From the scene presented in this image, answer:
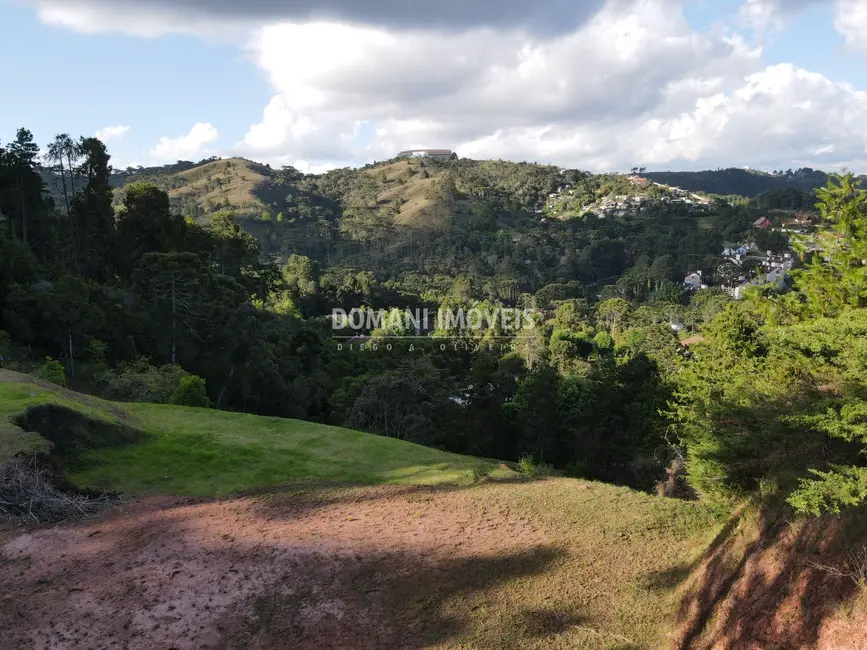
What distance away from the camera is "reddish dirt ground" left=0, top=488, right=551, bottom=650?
605 centimetres

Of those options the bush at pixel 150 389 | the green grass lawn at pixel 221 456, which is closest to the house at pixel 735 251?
the bush at pixel 150 389

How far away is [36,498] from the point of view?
8.52 metres

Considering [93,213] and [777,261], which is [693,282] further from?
[93,213]

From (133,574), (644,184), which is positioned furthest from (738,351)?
(644,184)

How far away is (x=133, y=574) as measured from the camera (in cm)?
709

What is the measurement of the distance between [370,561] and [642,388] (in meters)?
16.0

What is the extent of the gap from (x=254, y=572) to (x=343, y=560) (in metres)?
1.07

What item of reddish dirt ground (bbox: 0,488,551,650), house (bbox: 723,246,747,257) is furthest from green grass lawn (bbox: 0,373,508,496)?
house (bbox: 723,246,747,257)

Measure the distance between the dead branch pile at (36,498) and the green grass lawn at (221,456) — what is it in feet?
2.19

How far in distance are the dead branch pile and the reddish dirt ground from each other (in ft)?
1.07

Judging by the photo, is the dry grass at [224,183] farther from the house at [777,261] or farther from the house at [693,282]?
the house at [777,261]

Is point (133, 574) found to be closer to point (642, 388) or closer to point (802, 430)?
point (802, 430)

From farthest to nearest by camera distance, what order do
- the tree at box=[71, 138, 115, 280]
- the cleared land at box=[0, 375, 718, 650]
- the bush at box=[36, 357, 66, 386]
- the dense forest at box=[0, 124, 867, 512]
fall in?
the tree at box=[71, 138, 115, 280] < the bush at box=[36, 357, 66, 386] < the dense forest at box=[0, 124, 867, 512] < the cleared land at box=[0, 375, 718, 650]

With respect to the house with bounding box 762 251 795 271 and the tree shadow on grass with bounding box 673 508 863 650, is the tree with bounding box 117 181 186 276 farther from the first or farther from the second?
the house with bounding box 762 251 795 271
